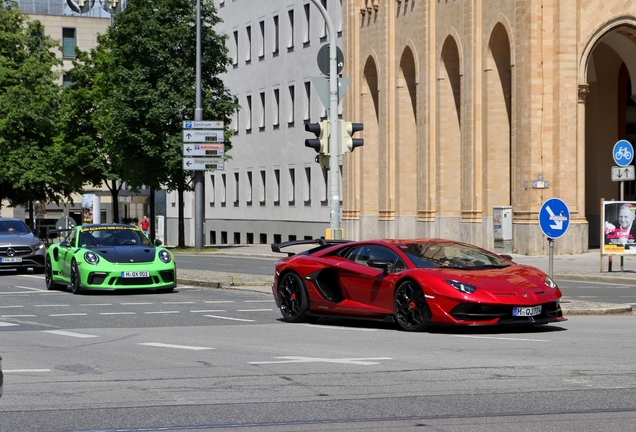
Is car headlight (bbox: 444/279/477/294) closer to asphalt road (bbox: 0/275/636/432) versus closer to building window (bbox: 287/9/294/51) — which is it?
asphalt road (bbox: 0/275/636/432)

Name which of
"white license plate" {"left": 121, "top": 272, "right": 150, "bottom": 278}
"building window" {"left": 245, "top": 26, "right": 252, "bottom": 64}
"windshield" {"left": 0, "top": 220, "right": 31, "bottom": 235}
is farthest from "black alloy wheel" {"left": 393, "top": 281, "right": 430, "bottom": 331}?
"building window" {"left": 245, "top": 26, "right": 252, "bottom": 64}

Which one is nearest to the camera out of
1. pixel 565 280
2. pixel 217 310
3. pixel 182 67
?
pixel 217 310

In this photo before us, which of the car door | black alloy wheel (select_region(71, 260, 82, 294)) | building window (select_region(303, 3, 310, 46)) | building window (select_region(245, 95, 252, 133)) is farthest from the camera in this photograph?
building window (select_region(245, 95, 252, 133))

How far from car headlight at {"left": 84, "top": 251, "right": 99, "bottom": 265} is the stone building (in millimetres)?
19095

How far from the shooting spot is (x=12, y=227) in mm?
33219

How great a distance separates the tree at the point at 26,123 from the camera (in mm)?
65375

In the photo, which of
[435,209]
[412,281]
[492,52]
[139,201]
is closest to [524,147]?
[492,52]

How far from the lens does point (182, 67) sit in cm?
5562

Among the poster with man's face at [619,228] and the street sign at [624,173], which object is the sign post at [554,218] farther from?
the street sign at [624,173]

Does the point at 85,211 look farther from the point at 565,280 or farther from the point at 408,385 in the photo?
the point at 408,385

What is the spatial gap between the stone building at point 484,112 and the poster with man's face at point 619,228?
412 inches

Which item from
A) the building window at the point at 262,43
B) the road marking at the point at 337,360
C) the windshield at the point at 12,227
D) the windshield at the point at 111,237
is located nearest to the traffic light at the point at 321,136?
the windshield at the point at 111,237

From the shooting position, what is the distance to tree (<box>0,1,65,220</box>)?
65375mm

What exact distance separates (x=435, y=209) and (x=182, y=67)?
43.5 ft
